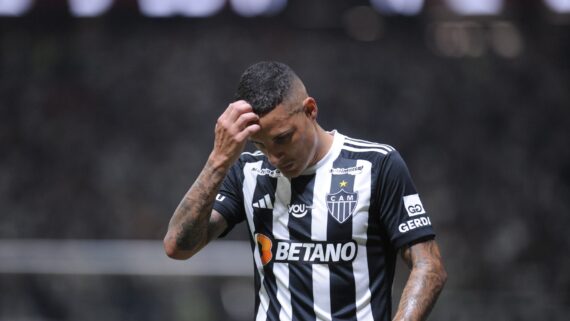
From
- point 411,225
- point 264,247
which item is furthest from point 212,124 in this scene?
point 411,225

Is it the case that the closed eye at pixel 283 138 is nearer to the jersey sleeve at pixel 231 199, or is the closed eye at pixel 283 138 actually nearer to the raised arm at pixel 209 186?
the raised arm at pixel 209 186

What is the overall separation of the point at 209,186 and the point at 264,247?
27 cm

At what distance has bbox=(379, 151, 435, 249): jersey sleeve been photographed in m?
2.57

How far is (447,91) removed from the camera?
7.88 metres

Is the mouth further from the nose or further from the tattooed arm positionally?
the tattooed arm

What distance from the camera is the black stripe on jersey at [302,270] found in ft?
8.75

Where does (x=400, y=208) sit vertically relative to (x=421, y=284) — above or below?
above

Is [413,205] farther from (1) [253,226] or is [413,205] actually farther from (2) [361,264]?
(1) [253,226]

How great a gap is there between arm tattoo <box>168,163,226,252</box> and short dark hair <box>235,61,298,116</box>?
0.71 ft

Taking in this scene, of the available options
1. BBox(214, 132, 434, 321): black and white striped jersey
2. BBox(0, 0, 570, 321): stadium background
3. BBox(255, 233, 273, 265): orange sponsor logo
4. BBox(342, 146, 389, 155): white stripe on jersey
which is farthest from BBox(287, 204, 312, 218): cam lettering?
BBox(0, 0, 570, 321): stadium background

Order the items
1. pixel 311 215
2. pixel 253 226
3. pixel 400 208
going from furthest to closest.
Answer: pixel 253 226, pixel 311 215, pixel 400 208

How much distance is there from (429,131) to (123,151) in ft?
8.68

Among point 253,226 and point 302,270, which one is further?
point 253,226

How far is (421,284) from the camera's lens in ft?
8.20
